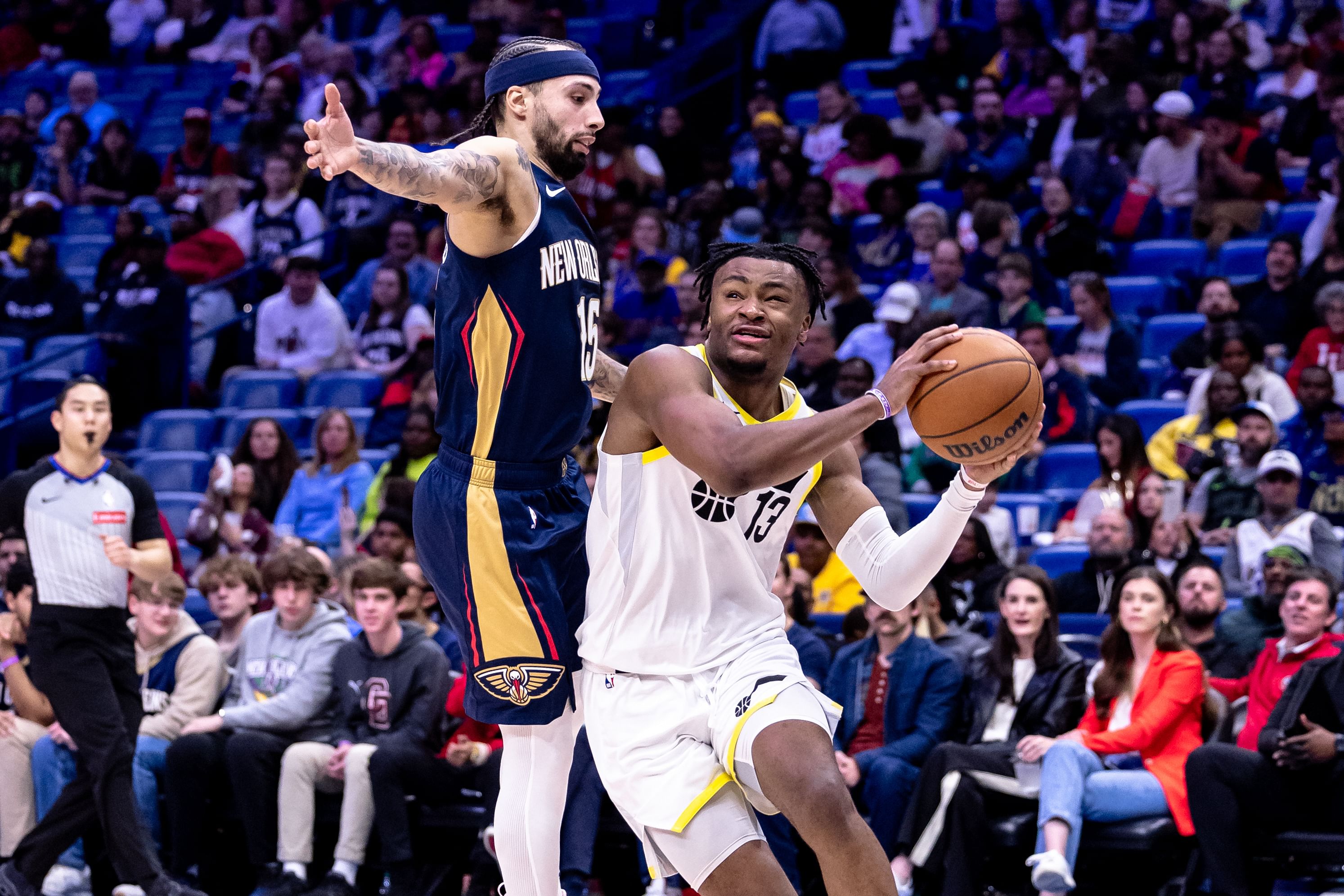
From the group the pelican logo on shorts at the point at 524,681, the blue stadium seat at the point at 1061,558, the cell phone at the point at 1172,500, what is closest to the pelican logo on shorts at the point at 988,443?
the pelican logo on shorts at the point at 524,681

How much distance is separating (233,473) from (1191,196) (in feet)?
23.0

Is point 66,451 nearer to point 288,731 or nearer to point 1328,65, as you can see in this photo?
point 288,731

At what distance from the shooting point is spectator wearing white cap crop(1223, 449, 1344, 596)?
8.00 metres

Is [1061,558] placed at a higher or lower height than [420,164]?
lower

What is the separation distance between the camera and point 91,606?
7.00 meters

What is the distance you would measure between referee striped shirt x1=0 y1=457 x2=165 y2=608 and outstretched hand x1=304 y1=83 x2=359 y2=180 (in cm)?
400

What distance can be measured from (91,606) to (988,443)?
4.51 metres

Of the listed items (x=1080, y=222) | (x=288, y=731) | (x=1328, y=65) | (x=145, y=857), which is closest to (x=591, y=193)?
(x=1080, y=222)

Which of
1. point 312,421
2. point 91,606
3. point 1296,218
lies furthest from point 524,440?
point 1296,218

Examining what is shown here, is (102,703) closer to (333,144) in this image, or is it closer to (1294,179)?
(333,144)

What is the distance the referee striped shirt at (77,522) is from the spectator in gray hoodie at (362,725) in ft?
3.72

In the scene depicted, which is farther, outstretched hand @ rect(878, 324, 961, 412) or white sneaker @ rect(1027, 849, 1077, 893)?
white sneaker @ rect(1027, 849, 1077, 893)

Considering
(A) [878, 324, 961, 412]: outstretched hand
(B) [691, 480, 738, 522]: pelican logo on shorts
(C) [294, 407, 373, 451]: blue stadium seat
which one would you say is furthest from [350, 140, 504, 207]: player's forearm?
(C) [294, 407, 373, 451]: blue stadium seat

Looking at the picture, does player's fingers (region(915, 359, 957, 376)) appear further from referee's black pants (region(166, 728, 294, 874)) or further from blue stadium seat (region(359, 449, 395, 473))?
blue stadium seat (region(359, 449, 395, 473))
